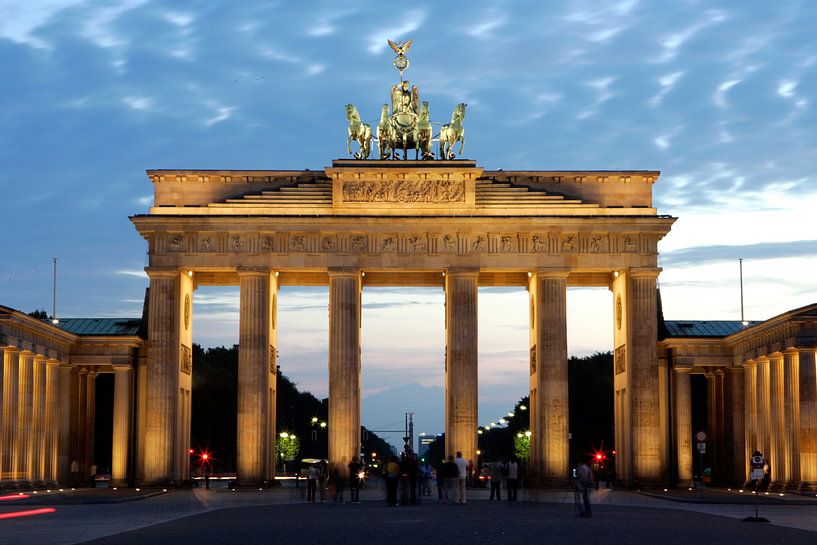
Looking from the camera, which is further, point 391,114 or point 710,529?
point 391,114

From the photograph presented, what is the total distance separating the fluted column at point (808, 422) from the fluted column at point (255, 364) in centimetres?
3036

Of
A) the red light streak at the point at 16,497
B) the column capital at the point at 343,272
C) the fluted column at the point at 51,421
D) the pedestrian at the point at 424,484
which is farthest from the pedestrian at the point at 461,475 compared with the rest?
the fluted column at the point at 51,421

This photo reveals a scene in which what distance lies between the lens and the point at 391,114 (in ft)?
284

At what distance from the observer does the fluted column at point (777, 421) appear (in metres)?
73.6

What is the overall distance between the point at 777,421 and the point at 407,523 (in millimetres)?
37762

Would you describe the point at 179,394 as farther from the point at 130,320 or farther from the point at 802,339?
the point at 802,339

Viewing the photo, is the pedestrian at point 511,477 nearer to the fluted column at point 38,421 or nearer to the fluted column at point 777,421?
the fluted column at point 777,421

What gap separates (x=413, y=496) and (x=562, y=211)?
30.3 meters

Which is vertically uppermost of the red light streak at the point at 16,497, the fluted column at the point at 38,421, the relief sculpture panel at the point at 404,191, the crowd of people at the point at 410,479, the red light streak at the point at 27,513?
the relief sculpture panel at the point at 404,191

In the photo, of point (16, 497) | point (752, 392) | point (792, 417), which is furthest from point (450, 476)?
point (752, 392)

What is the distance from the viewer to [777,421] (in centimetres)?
7456

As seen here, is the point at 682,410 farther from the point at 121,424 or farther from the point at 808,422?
the point at 121,424

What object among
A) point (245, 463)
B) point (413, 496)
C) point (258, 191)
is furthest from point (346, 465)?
point (413, 496)

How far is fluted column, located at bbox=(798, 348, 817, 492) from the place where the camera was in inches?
2677
